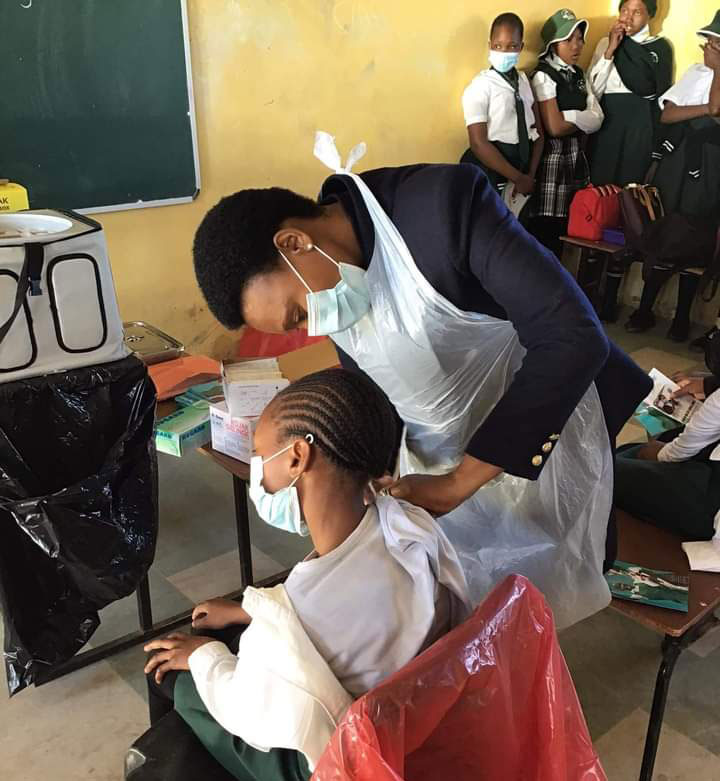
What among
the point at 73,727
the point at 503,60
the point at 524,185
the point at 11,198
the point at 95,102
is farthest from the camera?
the point at 524,185

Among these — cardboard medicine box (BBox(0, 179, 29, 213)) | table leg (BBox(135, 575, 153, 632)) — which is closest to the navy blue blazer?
table leg (BBox(135, 575, 153, 632))

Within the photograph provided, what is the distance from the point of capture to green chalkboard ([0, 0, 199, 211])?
2.70 meters

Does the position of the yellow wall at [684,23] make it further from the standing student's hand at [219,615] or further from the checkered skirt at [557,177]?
the standing student's hand at [219,615]

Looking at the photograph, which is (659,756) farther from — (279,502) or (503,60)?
(503,60)

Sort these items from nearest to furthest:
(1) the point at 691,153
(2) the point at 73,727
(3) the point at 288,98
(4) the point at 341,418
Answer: (4) the point at 341,418 < (2) the point at 73,727 < (3) the point at 288,98 < (1) the point at 691,153

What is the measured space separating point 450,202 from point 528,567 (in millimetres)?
579

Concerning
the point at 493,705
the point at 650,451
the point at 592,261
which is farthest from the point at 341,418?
the point at 592,261

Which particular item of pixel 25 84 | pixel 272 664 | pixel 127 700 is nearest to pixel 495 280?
pixel 272 664

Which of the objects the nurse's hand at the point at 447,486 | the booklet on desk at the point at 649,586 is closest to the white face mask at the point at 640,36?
the booklet on desk at the point at 649,586

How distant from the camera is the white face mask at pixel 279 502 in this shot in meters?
0.99

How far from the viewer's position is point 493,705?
2.68ft

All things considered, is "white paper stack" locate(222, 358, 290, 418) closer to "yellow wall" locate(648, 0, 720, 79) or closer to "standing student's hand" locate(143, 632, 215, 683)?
"standing student's hand" locate(143, 632, 215, 683)

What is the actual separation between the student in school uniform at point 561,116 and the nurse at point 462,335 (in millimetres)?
3482

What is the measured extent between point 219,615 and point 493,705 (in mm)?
507
